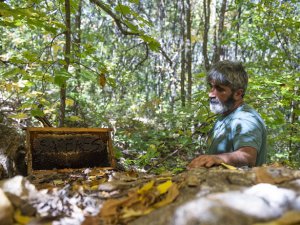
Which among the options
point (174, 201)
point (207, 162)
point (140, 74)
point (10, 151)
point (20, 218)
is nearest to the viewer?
point (20, 218)

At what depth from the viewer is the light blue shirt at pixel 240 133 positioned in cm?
317

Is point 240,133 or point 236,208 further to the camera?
point 240,133

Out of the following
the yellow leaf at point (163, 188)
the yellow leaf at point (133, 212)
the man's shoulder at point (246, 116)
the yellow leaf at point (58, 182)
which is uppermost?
the man's shoulder at point (246, 116)

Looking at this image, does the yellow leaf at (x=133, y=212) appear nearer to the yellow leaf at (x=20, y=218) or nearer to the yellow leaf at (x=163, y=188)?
the yellow leaf at (x=163, y=188)

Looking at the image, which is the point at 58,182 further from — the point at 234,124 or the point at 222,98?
the point at 222,98

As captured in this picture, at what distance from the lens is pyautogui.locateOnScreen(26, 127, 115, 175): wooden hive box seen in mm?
3553

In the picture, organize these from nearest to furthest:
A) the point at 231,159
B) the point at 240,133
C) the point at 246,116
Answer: the point at 231,159
the point at 240,133
the point at 246,116

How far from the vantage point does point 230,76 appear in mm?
3627

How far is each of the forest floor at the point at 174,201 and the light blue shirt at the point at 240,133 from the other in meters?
1.04

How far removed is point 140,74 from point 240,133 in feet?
43.1

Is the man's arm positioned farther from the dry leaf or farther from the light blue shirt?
the dry leaf

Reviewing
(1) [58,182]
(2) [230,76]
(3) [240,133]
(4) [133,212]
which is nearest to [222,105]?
(2) [230,76]

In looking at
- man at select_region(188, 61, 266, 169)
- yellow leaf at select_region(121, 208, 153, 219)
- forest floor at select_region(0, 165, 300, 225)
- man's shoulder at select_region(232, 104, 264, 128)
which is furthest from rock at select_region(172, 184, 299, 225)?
man's shoulder at select_region(232, 104, 264, 128)

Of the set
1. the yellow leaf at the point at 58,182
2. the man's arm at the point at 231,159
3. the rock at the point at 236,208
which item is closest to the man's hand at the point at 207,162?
the man's arm at the point at 231,159
